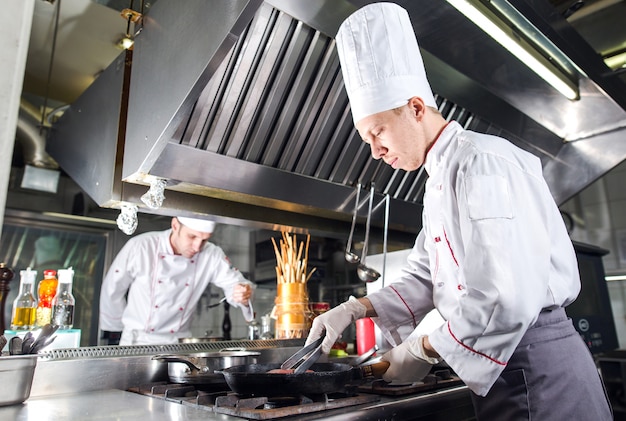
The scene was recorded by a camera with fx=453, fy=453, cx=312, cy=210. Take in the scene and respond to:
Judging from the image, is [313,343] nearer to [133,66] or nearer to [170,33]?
[170,33]

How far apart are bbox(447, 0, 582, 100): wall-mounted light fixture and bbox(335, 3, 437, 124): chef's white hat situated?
0.28 m

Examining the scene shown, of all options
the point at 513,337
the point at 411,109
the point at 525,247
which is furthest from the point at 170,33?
the point at 513,337

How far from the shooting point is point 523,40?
76.0 inches

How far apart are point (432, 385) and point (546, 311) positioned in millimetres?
425

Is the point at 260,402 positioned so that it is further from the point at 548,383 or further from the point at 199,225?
the point at 199,225

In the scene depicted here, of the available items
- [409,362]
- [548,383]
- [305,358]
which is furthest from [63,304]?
[548,383]

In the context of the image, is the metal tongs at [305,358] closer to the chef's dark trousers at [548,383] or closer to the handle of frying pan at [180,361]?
the handle of frying pan at [180,361]

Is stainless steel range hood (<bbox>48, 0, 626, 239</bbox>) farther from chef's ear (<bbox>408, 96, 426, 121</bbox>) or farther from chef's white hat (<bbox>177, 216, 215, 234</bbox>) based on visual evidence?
chef's white hat (<bbox>177, 216, 215, 234</bbox>)

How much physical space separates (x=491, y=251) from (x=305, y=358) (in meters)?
0.67

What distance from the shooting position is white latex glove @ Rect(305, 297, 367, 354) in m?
1.46

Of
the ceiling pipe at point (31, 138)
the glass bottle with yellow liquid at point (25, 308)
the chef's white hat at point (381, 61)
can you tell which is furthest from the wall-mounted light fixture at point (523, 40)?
the ceiling pipe at point (31, 138)

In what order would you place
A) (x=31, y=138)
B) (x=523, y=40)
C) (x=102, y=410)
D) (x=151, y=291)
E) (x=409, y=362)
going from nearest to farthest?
(x=102, y=410)
(x=409, y=362)
(x=523, y=40)
(x=151, y=291)
(x=31, y=138)

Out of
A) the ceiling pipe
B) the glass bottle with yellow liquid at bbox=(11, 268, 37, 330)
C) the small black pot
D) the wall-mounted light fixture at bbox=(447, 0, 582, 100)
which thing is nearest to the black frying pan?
the small black pot

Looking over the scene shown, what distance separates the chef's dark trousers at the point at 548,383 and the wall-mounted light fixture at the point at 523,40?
3.55ft
